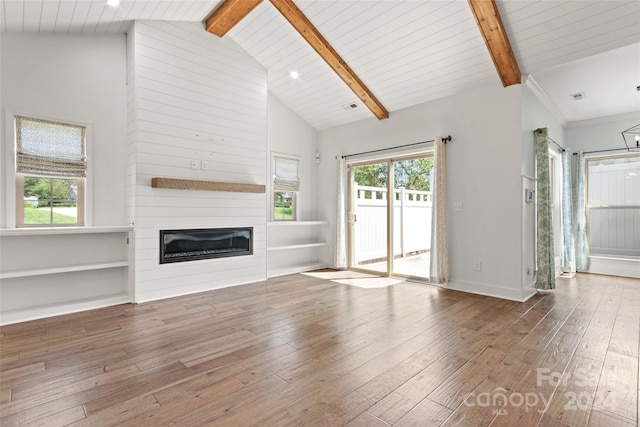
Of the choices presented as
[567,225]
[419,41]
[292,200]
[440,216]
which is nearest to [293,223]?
[292,200]

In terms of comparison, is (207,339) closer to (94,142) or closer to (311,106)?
(94,142)

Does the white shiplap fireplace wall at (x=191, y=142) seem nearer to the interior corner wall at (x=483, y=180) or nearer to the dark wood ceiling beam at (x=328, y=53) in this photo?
the dark wood ceiling beam at (x=328, y=53)

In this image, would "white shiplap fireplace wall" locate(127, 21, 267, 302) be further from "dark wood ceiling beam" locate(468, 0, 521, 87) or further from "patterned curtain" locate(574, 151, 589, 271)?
"patterned curtain" locate(574, 151, 589, 271)

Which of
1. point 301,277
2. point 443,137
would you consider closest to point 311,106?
point 443,137

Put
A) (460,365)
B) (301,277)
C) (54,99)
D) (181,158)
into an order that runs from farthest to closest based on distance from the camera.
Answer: (301,277)
(181,158)
(54,99)
(460,365)

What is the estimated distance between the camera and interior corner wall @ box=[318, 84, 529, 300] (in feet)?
13.5

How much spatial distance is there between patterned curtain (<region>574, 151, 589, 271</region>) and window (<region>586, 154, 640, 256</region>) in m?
0.23

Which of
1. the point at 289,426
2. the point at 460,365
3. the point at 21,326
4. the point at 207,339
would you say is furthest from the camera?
the point at 21,326

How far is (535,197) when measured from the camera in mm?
4547

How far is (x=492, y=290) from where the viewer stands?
4.27 metres

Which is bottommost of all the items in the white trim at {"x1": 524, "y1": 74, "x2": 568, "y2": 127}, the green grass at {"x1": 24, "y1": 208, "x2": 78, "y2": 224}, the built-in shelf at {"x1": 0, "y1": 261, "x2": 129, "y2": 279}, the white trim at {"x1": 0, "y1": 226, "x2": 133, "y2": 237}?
the built-in shelf at {"x1": 0, "y1": 261, "x2": 129, "y2": 279}

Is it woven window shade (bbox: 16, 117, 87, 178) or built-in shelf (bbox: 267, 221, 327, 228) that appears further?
built-in shelf (bbox: 267, 221, 327, 228)

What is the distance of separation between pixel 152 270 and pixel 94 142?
1.75 meters

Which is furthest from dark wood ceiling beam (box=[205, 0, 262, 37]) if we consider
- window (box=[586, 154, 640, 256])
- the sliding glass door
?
window (box=[586, 154, 640, 256])
